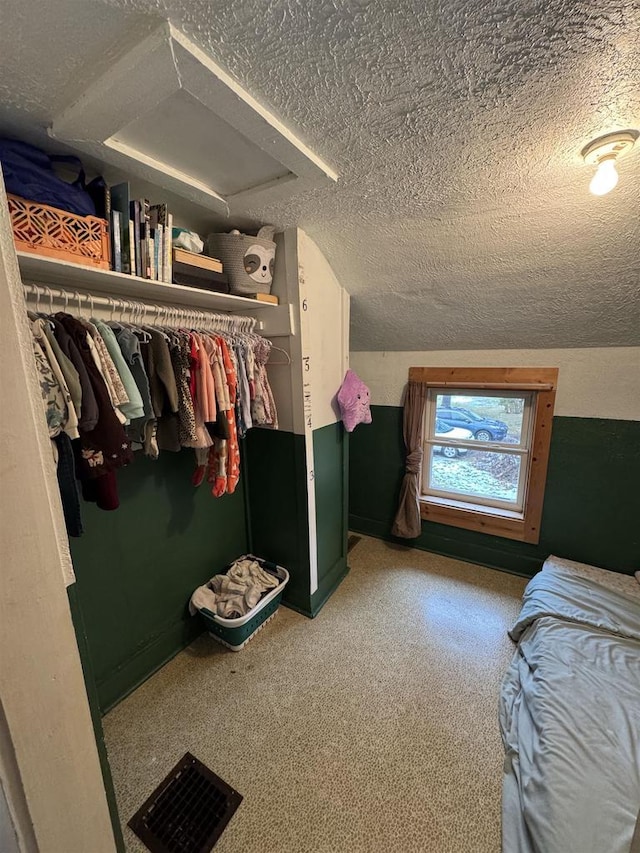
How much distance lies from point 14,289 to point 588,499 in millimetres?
2792

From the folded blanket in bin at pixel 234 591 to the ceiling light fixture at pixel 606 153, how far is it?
2.26 meters

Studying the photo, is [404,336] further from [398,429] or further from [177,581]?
[177,581]

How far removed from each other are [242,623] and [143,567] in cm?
57

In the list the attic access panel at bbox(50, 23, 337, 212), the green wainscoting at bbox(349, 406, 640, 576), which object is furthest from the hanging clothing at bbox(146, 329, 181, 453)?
the green wainscoting at bbox(349, 406, 640, 576)

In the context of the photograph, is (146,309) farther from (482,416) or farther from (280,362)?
(482,416)

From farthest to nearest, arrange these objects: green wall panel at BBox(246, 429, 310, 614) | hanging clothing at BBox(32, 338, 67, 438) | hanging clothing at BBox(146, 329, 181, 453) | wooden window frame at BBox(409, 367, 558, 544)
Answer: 1. wooden window frame at BBox(409, 367, 558, 544)
2. green wall panel at BBox(246, 429, 310, 614)
3. hanging clothing at BBox(146, 329, 181, 453)
4. hanging clothing at BBox(32, 338, 67, 438)

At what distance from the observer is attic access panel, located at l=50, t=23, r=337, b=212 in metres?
0.79

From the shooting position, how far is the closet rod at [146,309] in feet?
3.59

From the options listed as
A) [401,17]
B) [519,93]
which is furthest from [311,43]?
[519,93]

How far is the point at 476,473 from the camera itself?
2637mm

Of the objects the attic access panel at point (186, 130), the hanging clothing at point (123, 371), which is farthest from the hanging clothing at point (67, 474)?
the attic access panel at point (186, 130)

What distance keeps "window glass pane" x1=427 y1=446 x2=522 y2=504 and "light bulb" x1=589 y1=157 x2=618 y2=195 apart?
1.73 metres

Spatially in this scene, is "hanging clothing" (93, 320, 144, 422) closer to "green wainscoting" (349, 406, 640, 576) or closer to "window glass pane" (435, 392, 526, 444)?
"window glass pane" (435, 392, 526, 444)

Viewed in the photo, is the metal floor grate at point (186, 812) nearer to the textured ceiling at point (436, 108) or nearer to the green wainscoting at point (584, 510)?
the green wainscoting at point (584, 510)
